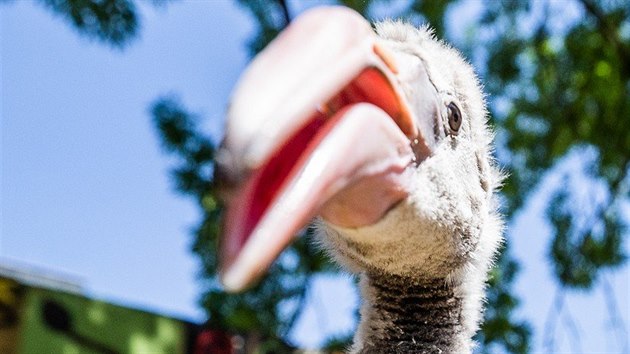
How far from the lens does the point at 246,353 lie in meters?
6.96

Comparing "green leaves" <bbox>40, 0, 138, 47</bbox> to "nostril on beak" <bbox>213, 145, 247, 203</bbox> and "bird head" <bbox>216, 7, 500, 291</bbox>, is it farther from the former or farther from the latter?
"nostril on beak" <bbox>213, 145, 247, 203</bbox>

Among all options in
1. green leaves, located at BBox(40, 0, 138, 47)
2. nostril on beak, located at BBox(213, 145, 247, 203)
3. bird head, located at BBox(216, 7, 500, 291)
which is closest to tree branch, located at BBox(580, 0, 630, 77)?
green leaves, located at BBox(40, 0, 138, 47)

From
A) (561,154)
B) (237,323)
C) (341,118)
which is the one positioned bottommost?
(561,154)

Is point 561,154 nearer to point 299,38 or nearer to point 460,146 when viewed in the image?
point 460,146

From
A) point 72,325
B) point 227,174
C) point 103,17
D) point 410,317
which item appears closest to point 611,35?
point 103,17

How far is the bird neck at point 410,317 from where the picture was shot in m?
2.46

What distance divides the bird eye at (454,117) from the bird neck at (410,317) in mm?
431

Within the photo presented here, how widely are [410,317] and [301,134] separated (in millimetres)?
1049

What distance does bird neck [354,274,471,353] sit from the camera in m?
2.46

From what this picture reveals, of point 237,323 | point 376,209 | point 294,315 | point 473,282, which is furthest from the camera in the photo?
point 237,323

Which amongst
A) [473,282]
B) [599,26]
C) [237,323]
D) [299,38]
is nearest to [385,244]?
[473,282]

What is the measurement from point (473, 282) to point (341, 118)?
3.58 ft

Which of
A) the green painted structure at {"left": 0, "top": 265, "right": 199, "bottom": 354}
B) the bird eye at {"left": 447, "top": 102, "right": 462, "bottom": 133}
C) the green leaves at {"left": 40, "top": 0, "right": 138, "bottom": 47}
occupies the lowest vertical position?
the green painted structure at {"left": 0, "top": 265, "right": 199, "bottom": 354}

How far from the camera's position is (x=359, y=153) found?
1.62 m
